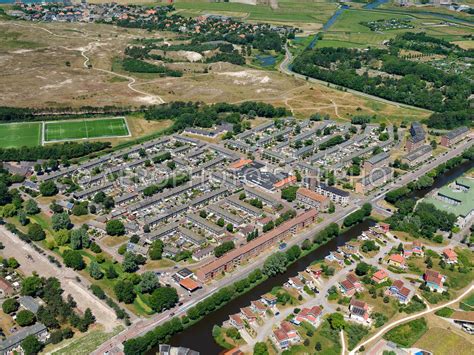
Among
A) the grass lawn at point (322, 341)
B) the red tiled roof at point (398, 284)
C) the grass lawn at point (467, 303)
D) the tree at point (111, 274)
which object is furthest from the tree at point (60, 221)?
the grass lawn at point (467, 303)

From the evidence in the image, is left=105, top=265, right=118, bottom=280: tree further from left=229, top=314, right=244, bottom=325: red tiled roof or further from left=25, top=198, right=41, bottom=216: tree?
left=25, top=198, right=41, bottom=216: tree

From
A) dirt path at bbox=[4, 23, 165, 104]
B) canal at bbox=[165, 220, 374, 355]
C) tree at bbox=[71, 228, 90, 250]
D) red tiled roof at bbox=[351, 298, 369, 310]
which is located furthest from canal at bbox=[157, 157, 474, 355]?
dirt path at bbox=[4, 23, 165, 104]

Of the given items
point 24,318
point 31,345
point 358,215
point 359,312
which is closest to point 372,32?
point 358,215

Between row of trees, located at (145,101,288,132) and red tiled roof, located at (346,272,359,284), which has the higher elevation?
row of trees, located at (145,101,288,132)

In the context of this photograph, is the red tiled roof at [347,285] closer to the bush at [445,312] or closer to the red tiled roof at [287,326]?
the red tiled roof at [287,326]

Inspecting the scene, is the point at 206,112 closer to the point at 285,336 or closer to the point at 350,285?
the point at 350,285

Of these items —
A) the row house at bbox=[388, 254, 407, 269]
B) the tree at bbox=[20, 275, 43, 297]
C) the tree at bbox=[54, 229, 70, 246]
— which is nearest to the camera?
the tree at bbox=[20, 275, 43, 297]
